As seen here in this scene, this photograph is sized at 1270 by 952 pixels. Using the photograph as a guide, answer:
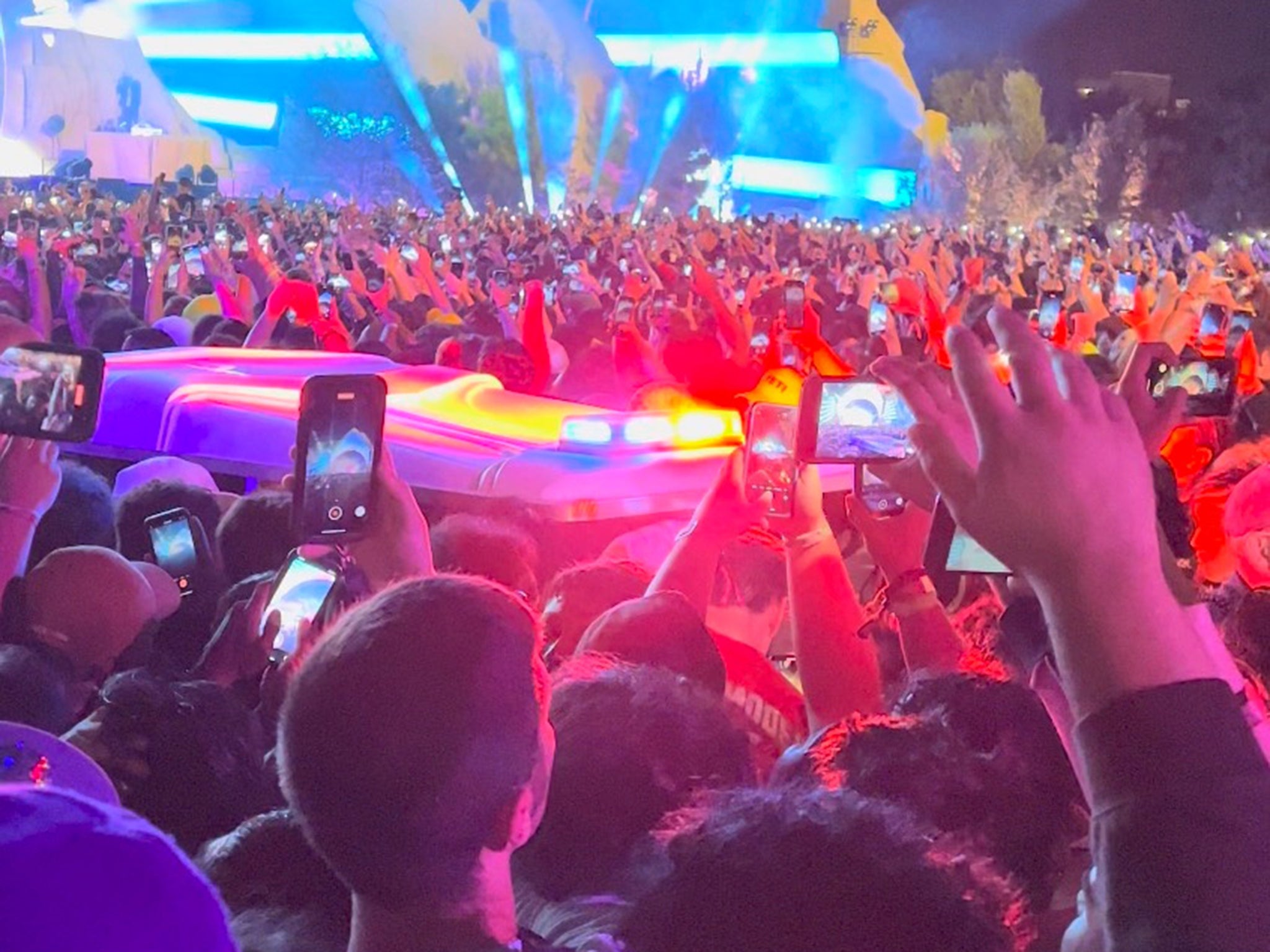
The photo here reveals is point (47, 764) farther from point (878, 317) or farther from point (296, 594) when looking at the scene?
point (878, 317)

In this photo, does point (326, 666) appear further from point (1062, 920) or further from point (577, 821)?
point (1062, 920)

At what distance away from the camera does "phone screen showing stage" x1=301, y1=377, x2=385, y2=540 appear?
2.06 metres

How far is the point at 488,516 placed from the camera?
3715 millimetres

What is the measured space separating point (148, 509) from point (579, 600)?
1207mm

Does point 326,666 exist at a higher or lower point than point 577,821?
higher

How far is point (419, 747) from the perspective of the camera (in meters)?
1.40

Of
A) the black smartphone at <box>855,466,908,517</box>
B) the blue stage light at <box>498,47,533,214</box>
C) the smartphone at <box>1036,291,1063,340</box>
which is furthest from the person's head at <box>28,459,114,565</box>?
the blue stage light at <box>498,47,533,214</box>

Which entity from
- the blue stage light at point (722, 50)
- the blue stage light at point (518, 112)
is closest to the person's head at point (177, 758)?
the blue stage light at point (518, 112)

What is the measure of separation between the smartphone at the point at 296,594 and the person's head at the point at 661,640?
0.43 metres

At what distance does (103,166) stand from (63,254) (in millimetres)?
28360

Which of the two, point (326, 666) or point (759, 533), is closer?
point (326, 666)

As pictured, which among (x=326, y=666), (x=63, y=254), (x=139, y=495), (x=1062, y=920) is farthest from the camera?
(x=63, y=254)

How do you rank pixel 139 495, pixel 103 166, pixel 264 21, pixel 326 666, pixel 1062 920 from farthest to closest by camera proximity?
pixel 264 21 → pixel 103 166 → pixel 139 495 → pixel 1062 920 → pixel 326 666

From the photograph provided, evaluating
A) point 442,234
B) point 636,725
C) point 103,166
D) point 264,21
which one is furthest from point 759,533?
point 264,21
